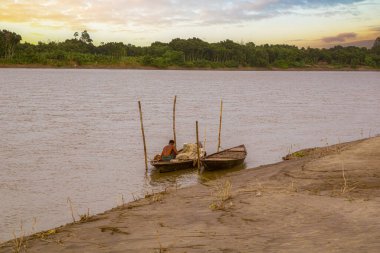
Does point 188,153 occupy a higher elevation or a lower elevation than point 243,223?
lower

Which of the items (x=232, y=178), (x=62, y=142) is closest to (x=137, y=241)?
(x=232, y=178)

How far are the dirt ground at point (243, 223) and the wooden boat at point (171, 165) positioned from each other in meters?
6.35

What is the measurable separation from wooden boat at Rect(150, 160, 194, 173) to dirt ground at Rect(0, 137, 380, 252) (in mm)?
6354

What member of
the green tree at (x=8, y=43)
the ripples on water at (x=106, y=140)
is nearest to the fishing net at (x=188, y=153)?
the ripples on water at (x=106, y=140)

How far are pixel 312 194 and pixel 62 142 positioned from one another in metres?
21.2

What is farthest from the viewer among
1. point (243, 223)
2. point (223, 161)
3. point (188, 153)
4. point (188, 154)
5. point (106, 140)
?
point (106, 140)

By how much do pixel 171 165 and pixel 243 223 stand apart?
Result: 38.1ft

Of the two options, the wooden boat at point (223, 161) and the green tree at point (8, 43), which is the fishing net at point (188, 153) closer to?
the wooden boat at point (223, 161)

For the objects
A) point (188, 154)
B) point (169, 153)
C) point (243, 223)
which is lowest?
point (188, 154)

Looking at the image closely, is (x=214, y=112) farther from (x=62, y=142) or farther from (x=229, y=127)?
(x=62, y=142)

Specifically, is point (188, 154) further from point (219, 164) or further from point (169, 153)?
point (219, 164)

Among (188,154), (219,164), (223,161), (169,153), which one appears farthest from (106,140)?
(223,161)

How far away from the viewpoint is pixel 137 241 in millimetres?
10102

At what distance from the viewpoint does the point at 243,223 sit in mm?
10984
